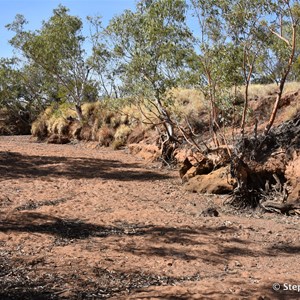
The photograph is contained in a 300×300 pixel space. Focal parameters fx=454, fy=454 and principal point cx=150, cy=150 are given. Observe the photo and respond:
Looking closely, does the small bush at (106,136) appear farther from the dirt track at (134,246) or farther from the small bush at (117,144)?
the dirt track at (134,246)

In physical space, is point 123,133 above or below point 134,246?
above

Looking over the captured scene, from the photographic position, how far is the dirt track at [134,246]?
206 inches

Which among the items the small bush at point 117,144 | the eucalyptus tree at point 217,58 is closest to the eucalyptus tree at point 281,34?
the eucalyptus tree at point 217,58

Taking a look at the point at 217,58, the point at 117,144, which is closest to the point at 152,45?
the point at 217,58

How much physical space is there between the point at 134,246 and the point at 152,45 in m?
7.23

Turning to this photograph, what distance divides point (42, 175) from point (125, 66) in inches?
164

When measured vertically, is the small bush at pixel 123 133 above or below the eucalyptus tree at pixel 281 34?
below

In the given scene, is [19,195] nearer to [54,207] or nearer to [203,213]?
[54,207]

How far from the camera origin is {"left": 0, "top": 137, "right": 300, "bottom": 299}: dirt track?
523cm

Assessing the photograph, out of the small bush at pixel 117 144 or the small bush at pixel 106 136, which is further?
the small bush at pixel 106 136

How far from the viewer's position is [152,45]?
12.7 metres

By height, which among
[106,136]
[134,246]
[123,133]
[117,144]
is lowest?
[134,246]

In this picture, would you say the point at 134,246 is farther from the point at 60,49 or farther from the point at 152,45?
the point at 60,49

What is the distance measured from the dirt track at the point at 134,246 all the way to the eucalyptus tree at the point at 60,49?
48.6 feet
